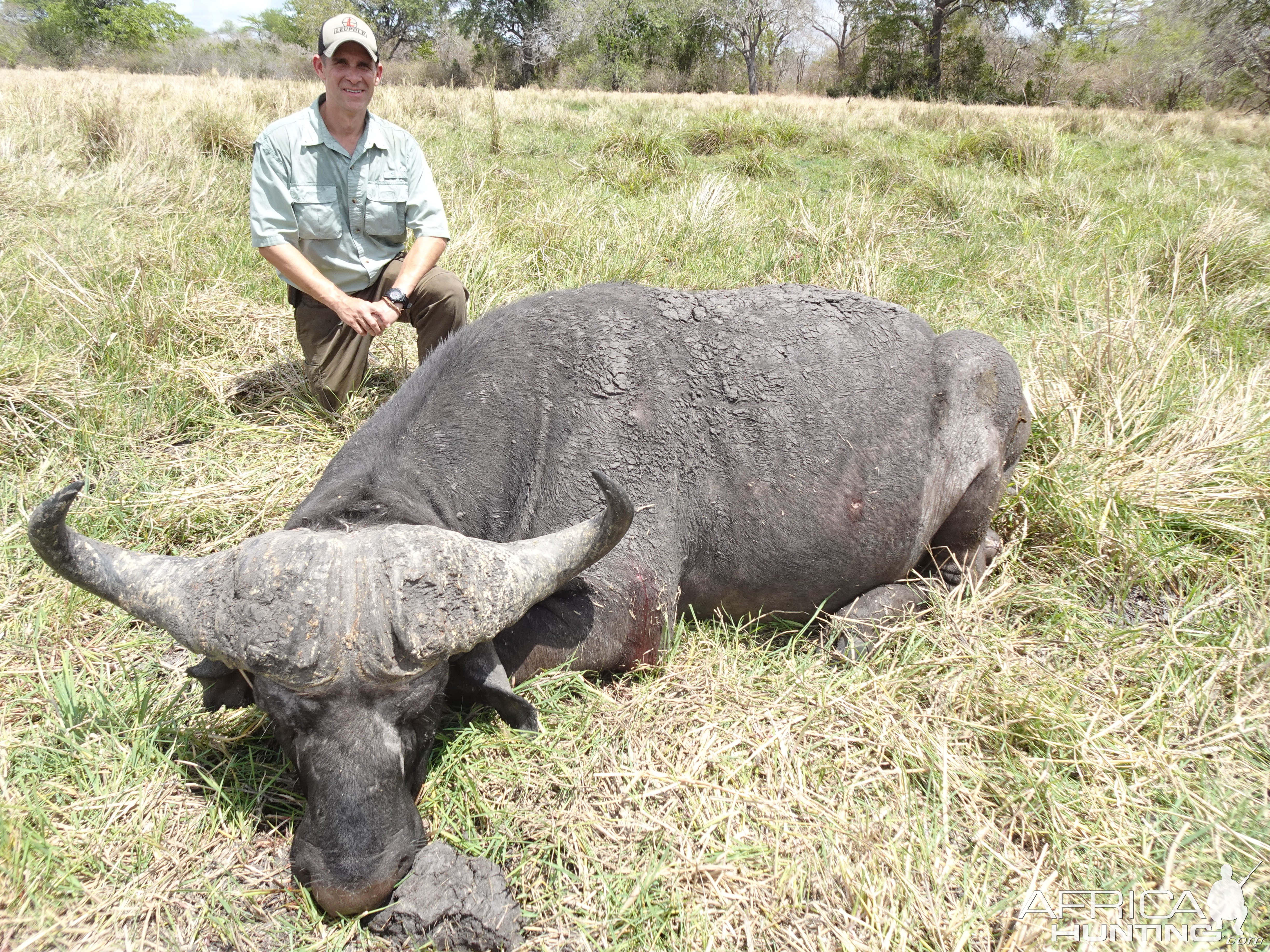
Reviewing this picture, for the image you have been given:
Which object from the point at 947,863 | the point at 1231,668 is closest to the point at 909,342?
the point at 1231,668

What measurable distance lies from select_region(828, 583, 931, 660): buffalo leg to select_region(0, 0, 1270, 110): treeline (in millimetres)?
23151

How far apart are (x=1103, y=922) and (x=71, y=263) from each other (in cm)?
651

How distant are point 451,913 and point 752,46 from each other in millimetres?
47998

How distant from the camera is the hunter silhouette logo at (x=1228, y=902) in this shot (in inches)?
75.8

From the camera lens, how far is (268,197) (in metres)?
4.07

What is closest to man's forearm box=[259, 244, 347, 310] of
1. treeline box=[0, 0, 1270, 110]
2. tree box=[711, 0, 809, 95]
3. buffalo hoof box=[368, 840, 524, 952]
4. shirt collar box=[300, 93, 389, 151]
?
shirt collar box=[300, 93, 389, 151]

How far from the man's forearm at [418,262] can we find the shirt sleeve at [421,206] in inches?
3.0

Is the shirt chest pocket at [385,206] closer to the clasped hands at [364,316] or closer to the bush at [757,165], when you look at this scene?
the clasped hands at [364,316]

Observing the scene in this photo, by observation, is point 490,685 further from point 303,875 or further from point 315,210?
point 315,210

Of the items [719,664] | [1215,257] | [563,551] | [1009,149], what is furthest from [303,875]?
[1009,149]

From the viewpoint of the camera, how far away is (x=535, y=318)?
2.92 metres

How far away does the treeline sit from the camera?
27.0 m

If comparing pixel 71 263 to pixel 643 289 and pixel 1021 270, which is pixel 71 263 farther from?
pixel 1021 270

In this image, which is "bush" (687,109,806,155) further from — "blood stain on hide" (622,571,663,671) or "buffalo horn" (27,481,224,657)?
"buffalo horn" (27,481,224,657)
